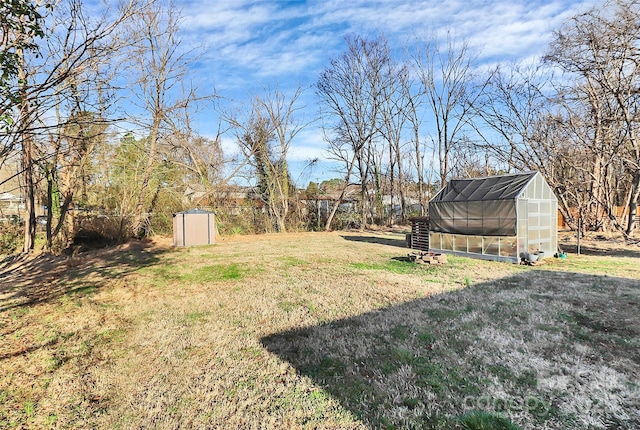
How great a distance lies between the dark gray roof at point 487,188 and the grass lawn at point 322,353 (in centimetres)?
326

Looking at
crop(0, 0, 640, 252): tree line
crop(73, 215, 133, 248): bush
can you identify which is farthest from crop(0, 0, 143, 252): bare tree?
crop(73, 215, 133, 248): bush

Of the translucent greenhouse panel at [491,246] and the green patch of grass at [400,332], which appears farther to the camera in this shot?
the translucent greenhouse panel at [491,246]

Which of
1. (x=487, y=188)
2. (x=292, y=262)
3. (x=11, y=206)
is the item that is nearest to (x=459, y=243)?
(x=487, y=188)

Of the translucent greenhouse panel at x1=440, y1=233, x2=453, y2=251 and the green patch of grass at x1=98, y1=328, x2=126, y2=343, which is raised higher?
the translucent greenhouse panel at x1=440, y1=233, x2=453, y2=251

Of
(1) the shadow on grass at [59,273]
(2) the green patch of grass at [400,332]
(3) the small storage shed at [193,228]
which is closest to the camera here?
(2) the green patch of grass at [400,332]

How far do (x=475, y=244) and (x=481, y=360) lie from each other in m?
7.38

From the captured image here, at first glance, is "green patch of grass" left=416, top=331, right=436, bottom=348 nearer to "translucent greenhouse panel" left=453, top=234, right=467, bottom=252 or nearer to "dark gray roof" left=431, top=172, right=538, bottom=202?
"dark gray roof" left=431, top=172, right=538, bottom=202

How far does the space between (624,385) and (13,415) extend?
15.9 feet

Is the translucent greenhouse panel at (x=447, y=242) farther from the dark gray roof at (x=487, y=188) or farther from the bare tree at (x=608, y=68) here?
the bare tree at (x=608, y=68)

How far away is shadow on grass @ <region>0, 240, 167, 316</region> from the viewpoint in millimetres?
5555

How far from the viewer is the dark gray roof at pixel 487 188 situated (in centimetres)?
920

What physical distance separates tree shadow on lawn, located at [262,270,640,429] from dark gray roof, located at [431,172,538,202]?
469 cm

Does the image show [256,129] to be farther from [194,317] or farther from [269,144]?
[194,317]

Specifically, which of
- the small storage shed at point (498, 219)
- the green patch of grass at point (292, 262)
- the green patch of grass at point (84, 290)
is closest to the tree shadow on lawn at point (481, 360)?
the small storage shed at point (498, 219)
